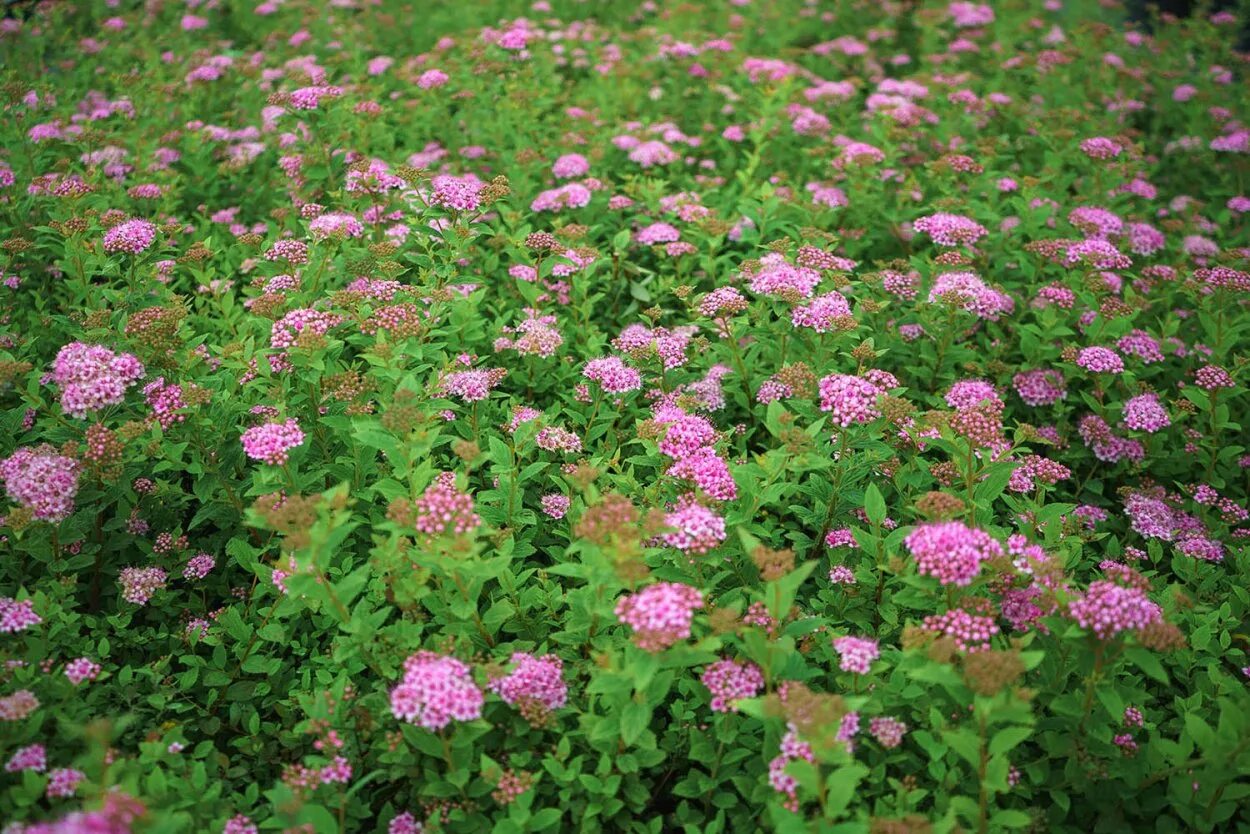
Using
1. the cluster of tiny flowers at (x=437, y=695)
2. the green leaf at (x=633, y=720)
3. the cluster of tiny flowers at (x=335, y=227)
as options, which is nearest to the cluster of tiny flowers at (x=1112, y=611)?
the green leaf at (x=633, y=720)

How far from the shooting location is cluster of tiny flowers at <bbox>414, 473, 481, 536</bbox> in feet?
8.25

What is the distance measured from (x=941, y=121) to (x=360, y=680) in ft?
21.1

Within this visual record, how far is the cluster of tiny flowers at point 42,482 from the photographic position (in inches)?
115

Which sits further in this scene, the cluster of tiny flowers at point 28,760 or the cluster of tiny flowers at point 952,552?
the cluster of tiny flowers at point 952,552

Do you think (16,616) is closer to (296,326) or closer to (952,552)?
(296,326)

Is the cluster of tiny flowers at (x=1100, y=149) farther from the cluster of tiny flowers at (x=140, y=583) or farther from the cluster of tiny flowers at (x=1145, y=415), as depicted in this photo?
the cluster of tiny flowers at (x=140, y=583)

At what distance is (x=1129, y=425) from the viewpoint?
4137mm

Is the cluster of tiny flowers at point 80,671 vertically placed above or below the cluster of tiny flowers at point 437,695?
below

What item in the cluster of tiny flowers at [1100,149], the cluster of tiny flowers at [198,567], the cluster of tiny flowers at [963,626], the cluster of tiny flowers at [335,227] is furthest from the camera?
the cluster of tiny flowers at [1100,149]

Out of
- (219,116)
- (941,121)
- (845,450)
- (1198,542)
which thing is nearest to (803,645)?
(845,450)

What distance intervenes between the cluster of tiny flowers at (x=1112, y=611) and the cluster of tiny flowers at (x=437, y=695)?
1823 mm

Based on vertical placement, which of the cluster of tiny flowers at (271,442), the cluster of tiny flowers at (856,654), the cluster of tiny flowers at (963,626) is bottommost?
the cluster of tiny flowers at (856,654)

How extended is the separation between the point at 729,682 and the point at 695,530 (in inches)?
19.2

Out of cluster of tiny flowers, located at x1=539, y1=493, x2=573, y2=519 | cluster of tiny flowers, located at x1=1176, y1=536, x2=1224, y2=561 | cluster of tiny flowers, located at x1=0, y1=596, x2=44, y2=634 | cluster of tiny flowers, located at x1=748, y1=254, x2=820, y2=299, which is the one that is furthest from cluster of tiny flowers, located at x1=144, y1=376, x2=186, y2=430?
cluster of tiny flowers, located at x1=1176, y1=536, x2=1224, y2=561
